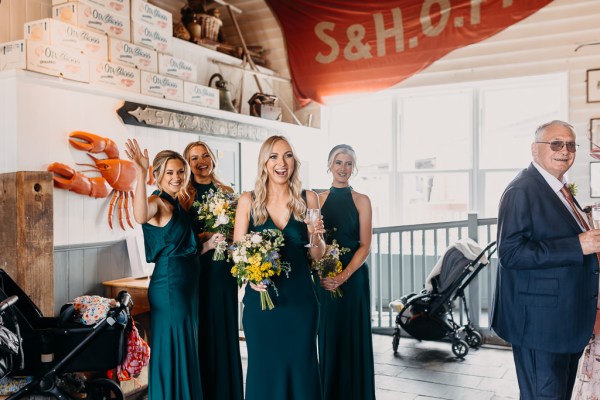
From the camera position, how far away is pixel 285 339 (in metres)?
2.91

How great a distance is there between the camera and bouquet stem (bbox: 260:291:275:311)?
2893 mm

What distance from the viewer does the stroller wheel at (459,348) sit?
5.29 metres

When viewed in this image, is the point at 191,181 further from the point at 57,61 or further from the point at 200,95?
the point at 200,95

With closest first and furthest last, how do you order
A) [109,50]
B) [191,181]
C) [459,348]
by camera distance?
1. [191,181]
2. [109,50]
3. [459,348]

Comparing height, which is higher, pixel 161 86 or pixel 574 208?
pixel 161 86

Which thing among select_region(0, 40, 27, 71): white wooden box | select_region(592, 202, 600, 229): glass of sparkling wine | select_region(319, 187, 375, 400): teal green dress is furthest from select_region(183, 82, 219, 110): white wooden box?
select_region(592, 202, 600, 229): glass of sparkling wine

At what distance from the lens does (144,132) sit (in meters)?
5.14

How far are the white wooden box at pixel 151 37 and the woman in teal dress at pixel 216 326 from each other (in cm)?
206

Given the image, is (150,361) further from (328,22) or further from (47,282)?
(328,22)

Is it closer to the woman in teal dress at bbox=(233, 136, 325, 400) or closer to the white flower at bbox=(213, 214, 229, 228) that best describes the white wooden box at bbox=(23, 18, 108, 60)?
the white flower at bbox=(213, 214, 229, 228)

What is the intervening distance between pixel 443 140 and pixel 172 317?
526 cm

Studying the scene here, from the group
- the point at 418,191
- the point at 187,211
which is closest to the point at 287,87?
the point at 418,191

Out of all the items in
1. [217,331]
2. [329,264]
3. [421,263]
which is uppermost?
[329,264]

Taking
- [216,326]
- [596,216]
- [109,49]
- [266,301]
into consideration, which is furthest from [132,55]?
[596,216]
